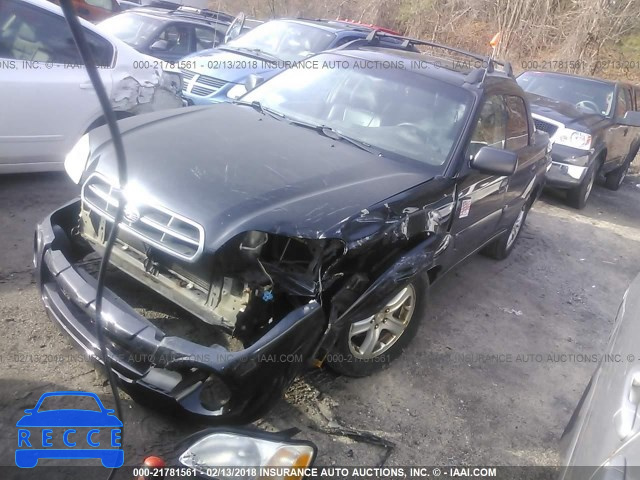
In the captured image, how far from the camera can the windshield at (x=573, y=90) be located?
27.7ft

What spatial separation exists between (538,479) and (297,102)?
2.76 m

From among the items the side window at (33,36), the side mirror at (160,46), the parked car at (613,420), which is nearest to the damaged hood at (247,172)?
the parked car at (613,420)

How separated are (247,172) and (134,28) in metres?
7.05

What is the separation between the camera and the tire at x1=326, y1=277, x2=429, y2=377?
2779 mm

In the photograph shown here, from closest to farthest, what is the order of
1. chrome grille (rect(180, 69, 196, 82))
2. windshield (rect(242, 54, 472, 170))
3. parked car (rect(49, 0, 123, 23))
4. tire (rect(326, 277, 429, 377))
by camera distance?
1. tire (rect(326, 277, 429, 377))
2. windshield (rect(242, 54, 472, 170))
3. chrome grille (rect(180, 69, 196, 82))
4. parked car (rect(49, 0, 123, 23))

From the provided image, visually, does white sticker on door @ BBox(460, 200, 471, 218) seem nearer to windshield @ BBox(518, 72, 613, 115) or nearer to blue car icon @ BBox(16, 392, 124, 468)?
blue car icon @ BBox(16, 392, 124, 468)

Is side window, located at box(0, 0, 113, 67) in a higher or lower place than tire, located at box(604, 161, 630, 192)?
higher

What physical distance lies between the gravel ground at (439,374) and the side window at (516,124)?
48.8 inches

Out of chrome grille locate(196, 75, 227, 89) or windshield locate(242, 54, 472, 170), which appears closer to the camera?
windshield locate(242, 54, 472, 170)

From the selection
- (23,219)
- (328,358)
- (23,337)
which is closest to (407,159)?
(328,358)

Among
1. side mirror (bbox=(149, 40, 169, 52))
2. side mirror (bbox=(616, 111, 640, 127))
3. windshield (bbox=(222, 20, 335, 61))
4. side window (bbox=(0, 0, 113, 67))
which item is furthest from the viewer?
side mirror (bbox=(149, 40, 169, 52))

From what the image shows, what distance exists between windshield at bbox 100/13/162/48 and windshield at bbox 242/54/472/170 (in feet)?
17.1

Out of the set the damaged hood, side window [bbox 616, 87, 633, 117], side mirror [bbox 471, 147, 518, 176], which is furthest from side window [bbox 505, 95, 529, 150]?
side window [bbox 616, 87, 633, 117]

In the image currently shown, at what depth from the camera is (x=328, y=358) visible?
274cm
